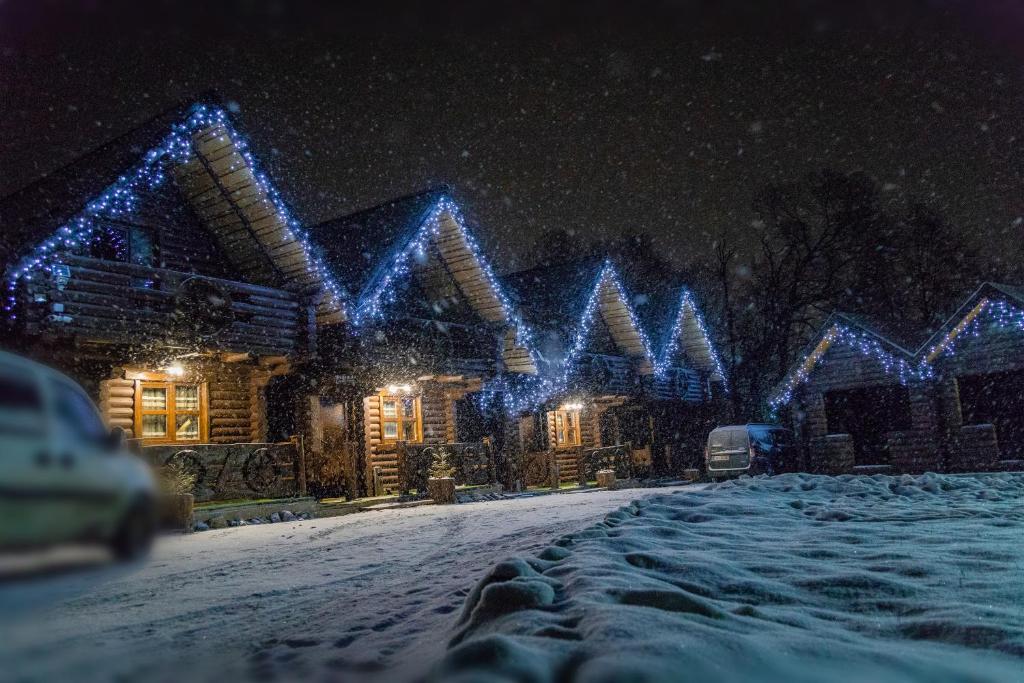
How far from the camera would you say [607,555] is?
19.9 feet

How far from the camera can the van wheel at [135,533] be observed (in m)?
0.48

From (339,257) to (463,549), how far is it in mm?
14380

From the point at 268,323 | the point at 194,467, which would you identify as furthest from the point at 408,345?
the point at 194,467

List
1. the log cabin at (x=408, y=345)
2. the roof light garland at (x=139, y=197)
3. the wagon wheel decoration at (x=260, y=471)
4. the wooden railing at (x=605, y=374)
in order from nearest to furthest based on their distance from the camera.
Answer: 1. the roof light garland at (x=139, y=197)
2. the wagon wheel decoration at (x=260, y=471)
3. the log cabin at (x=408, y=345)
4. the wooden railing at (x=605, y=374)

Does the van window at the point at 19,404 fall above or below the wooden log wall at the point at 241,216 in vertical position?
below

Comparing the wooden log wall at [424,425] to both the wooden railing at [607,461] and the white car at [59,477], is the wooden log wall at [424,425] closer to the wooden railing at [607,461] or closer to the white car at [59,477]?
the wooden railing at [607,461]

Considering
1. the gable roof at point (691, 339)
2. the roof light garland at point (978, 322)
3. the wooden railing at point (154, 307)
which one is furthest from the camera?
the gable roof at point (691, 339)

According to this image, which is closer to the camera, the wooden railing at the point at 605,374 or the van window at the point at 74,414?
the van window at the point at 74,414

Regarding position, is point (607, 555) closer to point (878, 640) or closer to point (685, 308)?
point (878, 640)

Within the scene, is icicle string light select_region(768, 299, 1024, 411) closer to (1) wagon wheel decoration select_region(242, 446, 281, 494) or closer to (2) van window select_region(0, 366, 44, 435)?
(1) wagon wheel decoration select_region(242, 446, 281, 494)

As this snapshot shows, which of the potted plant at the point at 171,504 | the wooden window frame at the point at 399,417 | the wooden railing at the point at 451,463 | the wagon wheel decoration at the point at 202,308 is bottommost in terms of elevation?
the wooden railing at the point at 451,463

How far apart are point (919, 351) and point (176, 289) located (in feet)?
70.6

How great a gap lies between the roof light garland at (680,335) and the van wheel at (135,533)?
1235 inches

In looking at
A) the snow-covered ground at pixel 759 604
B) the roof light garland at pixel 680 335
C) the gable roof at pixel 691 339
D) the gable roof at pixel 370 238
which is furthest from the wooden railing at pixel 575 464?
the snow-covered ground at pixel 759 604
